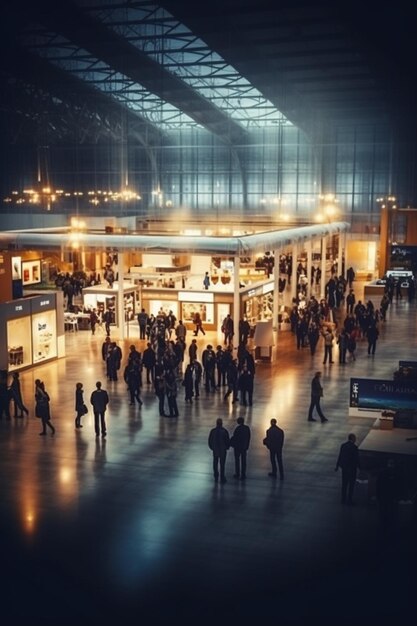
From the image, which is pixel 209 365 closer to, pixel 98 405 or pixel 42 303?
pixel 98 405

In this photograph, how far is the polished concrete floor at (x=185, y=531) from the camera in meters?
8.44

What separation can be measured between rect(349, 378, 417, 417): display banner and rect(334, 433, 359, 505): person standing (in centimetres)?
362

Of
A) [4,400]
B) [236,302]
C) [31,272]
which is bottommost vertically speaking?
[4,400]

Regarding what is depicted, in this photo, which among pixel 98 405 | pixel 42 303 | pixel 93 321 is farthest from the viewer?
pixel 93 321

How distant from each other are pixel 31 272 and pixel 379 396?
96.3 feet

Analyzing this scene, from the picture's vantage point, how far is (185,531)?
10.5m

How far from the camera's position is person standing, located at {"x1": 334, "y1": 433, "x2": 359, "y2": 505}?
11.4m

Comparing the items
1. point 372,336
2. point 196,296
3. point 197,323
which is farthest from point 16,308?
point 372,336

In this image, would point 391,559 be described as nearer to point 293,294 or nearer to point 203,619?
point 203,619

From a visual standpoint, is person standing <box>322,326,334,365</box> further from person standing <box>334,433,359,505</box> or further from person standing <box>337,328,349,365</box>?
person standing <box>334,433,359,505</box>

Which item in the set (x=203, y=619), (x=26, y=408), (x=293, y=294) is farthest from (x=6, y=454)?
(x=293, y=294)

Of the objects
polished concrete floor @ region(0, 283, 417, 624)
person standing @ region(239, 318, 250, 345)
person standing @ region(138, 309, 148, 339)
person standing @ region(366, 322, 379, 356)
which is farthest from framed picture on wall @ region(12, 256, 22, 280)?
person standing @ region(366, 322, 379, 356)

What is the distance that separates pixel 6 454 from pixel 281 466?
5.19 meters

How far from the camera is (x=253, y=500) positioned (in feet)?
38.3
